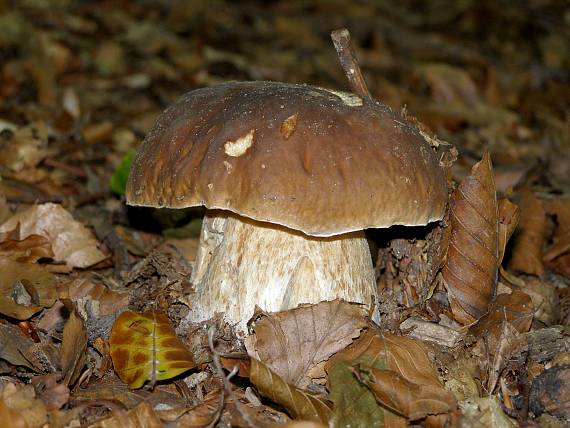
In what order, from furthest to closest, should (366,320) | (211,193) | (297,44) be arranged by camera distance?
1. (297,44)
2. (366,320)
3. (211,193)

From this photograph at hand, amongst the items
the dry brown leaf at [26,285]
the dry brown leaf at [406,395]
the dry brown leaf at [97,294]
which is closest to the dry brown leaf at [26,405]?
the dry brown leaf at [26,285]

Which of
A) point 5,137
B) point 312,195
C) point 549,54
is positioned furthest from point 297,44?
point 312,195

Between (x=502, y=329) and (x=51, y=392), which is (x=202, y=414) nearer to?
(x=51, y=392)

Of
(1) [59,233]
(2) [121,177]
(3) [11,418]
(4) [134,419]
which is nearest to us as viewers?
(3) [11,418]

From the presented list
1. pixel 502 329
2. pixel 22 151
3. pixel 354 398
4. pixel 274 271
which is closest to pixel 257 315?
pixel 274 271

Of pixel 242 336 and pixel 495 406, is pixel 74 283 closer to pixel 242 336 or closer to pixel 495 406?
pixel 242 336

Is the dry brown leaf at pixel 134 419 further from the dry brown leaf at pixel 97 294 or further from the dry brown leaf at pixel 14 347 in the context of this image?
the dry brown leaf at pixel 97 294
